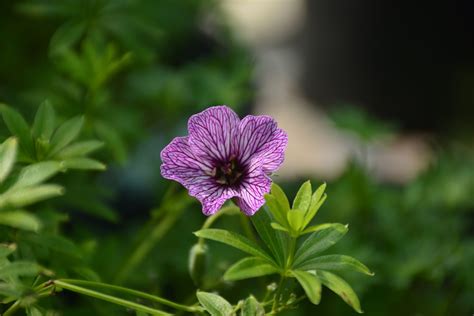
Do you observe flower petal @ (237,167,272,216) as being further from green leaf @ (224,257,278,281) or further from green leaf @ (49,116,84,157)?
green leaf @ (49,116,84,157)

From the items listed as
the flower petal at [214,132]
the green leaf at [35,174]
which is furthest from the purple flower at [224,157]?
the green leaf at [35,174]

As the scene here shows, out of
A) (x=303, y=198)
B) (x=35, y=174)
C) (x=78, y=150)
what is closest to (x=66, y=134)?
(x=78, y=150)

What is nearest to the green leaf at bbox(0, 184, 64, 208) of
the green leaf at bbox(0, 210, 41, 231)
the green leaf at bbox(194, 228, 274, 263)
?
the green leaf at bbox(0, 210, 41, 231)

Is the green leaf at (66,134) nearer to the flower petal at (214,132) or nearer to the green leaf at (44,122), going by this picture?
the green leaf at (44,122)

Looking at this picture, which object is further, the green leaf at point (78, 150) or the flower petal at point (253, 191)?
the green leaf at point (78, 150)

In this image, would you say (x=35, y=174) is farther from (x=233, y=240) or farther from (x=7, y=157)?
(x=233, y=240)
